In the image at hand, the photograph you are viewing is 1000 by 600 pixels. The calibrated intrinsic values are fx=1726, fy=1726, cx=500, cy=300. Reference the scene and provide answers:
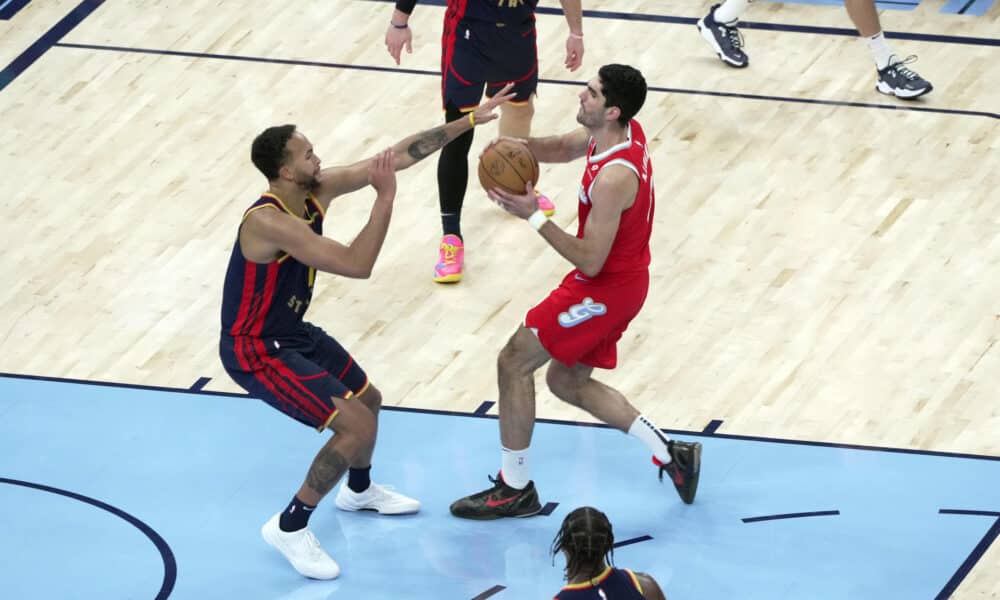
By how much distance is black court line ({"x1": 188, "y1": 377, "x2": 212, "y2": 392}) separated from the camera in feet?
26.6

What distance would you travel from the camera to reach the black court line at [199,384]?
8094mm

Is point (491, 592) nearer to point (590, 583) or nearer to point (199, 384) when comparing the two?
point (590, 583)

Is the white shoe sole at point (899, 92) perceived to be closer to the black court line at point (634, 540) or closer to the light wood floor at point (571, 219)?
the light wood floor at point (571, 219)

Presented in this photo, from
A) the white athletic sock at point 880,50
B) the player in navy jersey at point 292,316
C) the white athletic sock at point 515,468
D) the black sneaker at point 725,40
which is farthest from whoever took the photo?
the black sneaker at point 725,40

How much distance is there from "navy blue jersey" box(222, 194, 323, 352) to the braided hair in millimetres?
1974

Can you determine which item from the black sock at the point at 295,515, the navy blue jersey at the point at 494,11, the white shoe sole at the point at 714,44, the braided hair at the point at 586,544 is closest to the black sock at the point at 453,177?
the navy blue jersey at the point at 494,11

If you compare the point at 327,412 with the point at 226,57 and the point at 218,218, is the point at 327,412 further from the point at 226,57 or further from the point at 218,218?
the point at 226,57

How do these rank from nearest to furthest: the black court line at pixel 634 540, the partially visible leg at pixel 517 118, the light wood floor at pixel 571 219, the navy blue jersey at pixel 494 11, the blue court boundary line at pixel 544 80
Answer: the black court line at pixel 634 540, the light wood floor at pixel 571 219, the navy blue jersey at pixel 494 11, the partially visible leg at pixel 517 118, the blue court boundary line at pixel 544 80

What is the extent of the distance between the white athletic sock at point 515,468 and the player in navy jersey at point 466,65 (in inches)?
77.3

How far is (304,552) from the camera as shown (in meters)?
6.75

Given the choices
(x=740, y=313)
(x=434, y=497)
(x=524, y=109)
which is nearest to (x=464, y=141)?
(x=524, y=109)

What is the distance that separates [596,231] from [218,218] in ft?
11.1

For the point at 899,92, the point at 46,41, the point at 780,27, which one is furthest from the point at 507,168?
the point at 46,41

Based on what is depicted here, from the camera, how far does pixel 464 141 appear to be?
29.0ft
